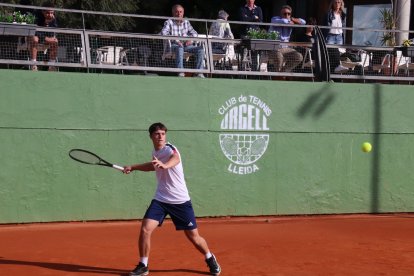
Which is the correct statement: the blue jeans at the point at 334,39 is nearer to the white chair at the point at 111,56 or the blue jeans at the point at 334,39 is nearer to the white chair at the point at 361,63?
the white chair at the point at 361,63

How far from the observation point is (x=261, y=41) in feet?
44.6

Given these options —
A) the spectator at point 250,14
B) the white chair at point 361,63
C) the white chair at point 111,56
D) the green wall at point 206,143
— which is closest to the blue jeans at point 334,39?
the white chair at point 361,63

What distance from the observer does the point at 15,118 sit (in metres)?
12.0

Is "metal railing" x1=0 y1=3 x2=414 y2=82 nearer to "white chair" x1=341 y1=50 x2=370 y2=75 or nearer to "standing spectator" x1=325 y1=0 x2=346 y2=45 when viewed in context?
"white chair" x1=341 y1=50 x2=370 y2=75

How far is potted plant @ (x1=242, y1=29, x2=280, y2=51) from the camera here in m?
13.6

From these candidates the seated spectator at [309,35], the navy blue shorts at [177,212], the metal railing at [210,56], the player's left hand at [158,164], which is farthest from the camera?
the seated spectator at [309,35]

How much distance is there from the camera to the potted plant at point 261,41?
44.5 ft

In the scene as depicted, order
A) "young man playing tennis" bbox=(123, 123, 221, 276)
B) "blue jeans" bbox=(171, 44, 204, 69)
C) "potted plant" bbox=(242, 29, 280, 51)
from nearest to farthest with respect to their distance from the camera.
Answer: "young man playing tennis" bbox=(123, 123, 221, 276), "blue jeans" bbox=(171, 44, 204, 69), "potted plant" bbox=(242, 29, 280, 51)

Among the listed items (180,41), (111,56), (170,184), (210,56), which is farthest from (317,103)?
(170,184)

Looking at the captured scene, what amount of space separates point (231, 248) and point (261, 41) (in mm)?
4462

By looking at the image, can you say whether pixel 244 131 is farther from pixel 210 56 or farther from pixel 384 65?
pixel 384 65

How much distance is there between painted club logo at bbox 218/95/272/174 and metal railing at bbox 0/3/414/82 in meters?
0.59

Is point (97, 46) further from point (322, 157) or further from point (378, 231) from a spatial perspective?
point (378, 231)

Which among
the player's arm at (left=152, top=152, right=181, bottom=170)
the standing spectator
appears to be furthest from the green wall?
the player's arm at (left=152, top=152, right=181, bottom=170)
